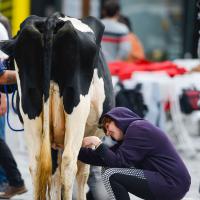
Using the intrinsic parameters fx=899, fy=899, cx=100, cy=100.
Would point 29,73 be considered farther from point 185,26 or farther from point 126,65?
point 185,26

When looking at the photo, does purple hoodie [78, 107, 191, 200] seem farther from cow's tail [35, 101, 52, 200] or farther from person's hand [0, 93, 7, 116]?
person's hand [0, 93, 7, 116]

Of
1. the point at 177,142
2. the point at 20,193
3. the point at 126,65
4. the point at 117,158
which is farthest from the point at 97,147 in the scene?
the point at 177,142

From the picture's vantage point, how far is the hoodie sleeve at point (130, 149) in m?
6.38

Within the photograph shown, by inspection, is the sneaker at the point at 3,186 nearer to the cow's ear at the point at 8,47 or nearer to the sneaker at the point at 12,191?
the sneaker at the point at 12,191

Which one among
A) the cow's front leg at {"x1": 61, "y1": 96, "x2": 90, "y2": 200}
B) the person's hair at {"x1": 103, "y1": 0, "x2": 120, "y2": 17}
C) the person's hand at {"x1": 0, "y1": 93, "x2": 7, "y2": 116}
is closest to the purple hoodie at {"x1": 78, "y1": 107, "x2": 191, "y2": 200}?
the cow's front leg at {"x1": 61, "y1": 96, "x2": 90, "y2": 200}

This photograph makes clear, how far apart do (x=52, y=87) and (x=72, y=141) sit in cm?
41

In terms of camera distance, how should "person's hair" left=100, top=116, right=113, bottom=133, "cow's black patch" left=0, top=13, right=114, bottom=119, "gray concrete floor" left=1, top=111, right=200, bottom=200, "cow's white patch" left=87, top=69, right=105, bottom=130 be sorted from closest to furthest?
"cow's black patch" left=0, top=13, right=114, bottom=119 → "person's hair" left=100, top=116, right=113, bottom=133 → "cow's white patch" left=87, top=69, right=105, bottom=130 → "gray concrete floor" left=1, top=111, right=200, bottom=200

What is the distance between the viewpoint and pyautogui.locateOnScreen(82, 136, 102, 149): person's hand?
648 cm

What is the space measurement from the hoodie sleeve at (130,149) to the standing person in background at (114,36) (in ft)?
15.4

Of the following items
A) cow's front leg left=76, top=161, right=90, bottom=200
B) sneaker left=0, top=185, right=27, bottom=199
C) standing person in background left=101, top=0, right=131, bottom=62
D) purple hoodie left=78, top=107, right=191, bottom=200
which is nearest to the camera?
purple hoodie left=78, top=107, right=191, bottom=200

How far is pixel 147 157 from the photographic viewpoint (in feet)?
21.3

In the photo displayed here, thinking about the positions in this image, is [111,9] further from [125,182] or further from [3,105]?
[125,182]

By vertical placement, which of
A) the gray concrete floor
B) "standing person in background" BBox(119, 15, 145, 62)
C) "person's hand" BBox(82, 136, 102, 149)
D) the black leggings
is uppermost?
"person's hand" BBox(82, 136, 102, 149)

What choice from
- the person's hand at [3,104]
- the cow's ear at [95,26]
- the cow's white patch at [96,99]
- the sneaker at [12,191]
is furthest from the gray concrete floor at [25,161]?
the cow's ear at [95,26]
